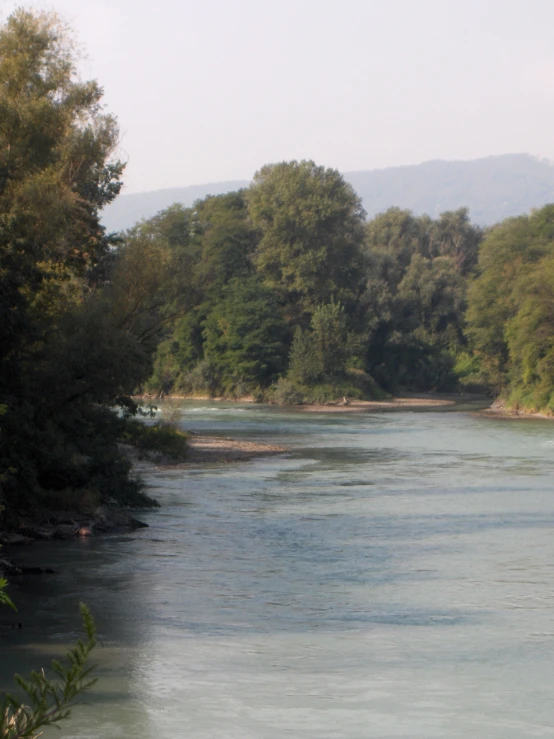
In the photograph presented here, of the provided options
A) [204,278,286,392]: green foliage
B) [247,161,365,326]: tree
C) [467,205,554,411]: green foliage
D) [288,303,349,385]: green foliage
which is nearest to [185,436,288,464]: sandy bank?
[467,205,554,411]: green foliage

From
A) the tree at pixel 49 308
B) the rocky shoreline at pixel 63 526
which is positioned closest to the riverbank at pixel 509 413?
the tree at pixel 49 308

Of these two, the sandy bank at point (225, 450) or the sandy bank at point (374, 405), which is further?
the sandy bank at point (374, 405)

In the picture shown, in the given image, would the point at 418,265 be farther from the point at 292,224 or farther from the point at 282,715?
the point at 282,715

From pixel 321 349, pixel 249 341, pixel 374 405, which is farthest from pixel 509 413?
pixel 249 341

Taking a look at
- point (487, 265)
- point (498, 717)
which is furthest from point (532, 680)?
point (487, 265)

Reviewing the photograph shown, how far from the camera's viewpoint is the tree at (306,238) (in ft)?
300

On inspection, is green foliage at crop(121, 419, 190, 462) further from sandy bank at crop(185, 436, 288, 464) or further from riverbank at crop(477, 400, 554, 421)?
riverbank at crop(477, 400, 554, 421)

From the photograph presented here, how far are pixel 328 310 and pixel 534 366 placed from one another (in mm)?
21463

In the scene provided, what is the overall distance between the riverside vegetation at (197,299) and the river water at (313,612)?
3.24 metres

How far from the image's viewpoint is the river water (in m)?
13.0

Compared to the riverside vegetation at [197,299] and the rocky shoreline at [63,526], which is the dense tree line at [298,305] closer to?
the riverside vegetation at [197,299]

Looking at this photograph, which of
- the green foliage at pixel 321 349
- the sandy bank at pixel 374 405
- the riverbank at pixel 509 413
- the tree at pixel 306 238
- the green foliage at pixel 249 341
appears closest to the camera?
the riverbank at pixel 509 413

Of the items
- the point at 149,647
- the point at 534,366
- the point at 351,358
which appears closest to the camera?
the point at 149,647

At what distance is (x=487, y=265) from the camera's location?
8544cm
